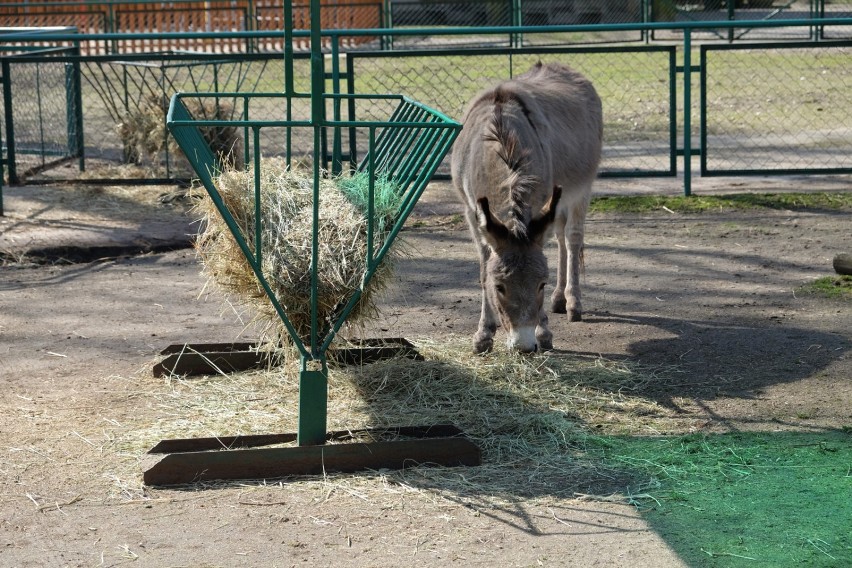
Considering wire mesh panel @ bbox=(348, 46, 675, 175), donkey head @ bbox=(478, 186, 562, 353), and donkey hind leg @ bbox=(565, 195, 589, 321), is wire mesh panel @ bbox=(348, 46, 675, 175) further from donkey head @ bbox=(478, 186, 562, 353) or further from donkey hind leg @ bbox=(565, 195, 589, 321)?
donkey head @ bbox=(478, 186, 562, 353)

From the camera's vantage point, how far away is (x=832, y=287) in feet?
23.2

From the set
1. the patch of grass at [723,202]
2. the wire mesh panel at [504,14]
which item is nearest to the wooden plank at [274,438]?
the patch of grass at [723,202]

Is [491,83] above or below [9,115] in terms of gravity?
above

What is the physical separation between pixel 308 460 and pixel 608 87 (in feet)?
38.0

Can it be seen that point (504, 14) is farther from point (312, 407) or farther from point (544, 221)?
point (312, 407)

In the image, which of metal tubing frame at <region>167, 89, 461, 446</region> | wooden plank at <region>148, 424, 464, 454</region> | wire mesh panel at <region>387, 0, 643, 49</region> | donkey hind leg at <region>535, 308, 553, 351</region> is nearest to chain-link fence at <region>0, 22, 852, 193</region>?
donkey hind leg at <region>535, 308, 553, 351</region>

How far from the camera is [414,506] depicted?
4129mm

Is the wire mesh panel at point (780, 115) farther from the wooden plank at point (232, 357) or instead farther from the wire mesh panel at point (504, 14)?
the wire mesh panel at point (504, 14)

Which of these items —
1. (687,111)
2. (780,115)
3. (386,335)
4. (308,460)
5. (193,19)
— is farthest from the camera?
(193,19)

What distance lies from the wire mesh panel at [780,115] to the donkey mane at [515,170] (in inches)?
181

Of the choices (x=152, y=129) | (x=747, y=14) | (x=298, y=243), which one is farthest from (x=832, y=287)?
(x=747, y=14)

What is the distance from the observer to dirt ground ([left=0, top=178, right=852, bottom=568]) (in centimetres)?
383

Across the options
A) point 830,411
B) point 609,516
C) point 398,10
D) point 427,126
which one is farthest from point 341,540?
point 398,10

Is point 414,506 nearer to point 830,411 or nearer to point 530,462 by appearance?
point 530,462
